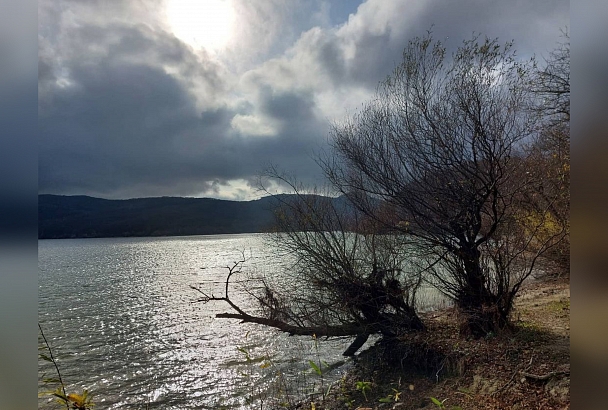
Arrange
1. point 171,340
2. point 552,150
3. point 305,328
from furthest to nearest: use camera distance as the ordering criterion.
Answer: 1. point 305,328
2. point 171,340
3. point 552,150

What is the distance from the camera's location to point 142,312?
9.58ft

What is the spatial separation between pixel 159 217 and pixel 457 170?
2319 mm

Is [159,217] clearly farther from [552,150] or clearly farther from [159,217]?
[552,150]

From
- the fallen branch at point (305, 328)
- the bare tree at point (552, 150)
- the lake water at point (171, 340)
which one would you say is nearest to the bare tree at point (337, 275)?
the fallen branch at point (305, 328)

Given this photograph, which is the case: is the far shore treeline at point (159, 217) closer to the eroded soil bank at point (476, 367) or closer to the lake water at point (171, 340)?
the lake water at point (171, 340)

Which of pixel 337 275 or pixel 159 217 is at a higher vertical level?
pixel 159 217

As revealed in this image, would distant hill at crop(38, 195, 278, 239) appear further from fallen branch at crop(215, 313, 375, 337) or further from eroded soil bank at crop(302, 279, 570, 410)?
eroded soil bank at crop(302, 279, 570, 410)

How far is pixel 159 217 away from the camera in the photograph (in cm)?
256

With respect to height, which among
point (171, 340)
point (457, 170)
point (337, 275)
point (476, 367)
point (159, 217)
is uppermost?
point (457, 170)

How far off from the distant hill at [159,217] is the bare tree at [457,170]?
0.84m

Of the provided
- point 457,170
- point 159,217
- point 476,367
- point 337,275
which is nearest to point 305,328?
point 337,275

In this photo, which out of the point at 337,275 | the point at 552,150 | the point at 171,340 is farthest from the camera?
the point at 337,275
